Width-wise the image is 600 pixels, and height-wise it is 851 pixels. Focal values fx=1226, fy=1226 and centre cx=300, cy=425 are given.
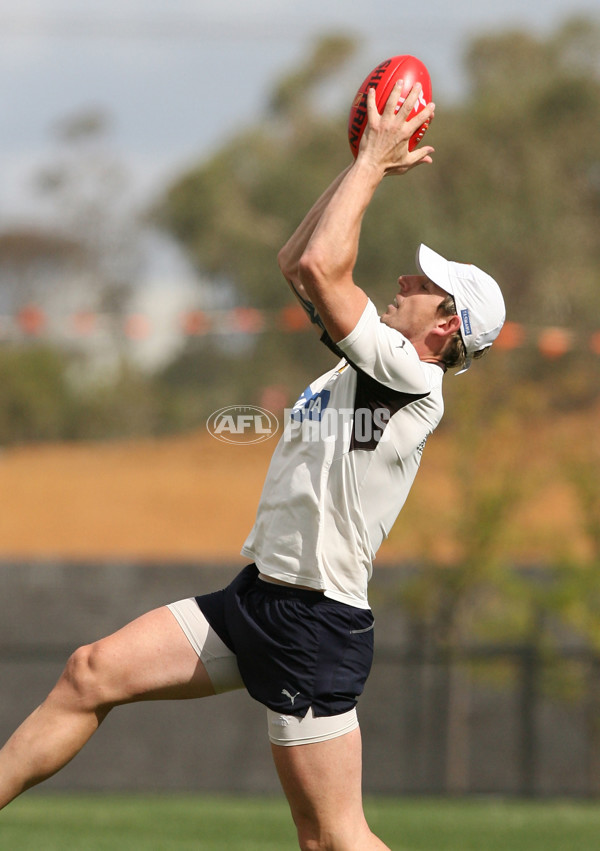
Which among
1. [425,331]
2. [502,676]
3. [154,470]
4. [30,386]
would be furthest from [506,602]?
[30,386]

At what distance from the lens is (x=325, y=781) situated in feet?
11.7

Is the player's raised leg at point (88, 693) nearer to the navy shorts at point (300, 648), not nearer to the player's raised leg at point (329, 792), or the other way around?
the navy shorts at point (300, 648)

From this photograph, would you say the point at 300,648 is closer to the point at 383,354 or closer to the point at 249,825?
the point at 383,354

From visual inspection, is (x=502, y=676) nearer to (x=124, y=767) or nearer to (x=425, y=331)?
(x=124, y=767)

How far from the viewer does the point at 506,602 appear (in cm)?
1359

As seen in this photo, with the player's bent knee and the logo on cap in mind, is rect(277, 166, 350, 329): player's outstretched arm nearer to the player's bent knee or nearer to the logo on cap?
the logo on cap

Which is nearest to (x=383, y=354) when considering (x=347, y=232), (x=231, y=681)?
(x=347, y=232)

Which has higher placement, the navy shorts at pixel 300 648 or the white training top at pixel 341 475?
the white training top at pixel 341 475

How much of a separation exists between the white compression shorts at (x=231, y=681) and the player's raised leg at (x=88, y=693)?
66mm

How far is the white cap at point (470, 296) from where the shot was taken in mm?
3768

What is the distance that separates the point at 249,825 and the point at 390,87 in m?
7.35

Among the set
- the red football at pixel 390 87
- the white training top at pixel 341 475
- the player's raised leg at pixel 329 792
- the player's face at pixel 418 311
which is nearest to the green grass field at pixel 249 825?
the player's raised leg at pixel 329 792

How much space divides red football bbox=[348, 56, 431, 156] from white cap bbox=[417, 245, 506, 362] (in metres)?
0.37

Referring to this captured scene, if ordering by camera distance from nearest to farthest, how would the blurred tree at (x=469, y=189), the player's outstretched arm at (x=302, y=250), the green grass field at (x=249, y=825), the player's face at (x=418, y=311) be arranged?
the player's face at (x=418, y=311) → the player's outstretched arm at (x=302, y=250) → the green grass field at (x=249, y=825) → the blurred tree at (x=469, y=189)
